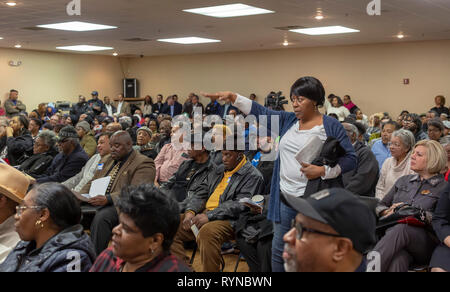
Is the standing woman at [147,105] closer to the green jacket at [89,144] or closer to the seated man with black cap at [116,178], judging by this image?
the green jacket at [89,144]

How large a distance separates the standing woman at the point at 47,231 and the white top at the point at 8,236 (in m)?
0.34

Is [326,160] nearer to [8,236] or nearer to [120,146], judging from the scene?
[8,236]

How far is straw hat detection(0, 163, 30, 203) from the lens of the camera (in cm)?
261

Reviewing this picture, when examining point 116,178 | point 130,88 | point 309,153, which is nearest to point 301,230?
point 309,153

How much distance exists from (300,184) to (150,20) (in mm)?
7887

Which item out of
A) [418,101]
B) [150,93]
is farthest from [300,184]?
[150,93]

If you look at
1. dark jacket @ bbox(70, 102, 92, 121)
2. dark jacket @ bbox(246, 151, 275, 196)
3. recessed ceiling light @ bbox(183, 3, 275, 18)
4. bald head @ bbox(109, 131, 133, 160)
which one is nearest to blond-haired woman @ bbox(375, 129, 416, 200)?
dark jacket @ bbox(246, 151, 275, 196)

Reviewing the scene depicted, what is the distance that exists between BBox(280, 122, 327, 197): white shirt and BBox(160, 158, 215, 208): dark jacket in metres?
1.41

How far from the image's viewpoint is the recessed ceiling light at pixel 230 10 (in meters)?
8.62

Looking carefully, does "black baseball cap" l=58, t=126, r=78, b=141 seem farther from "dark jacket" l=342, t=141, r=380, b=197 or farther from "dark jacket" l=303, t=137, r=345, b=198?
"dark jacket" l=303, t=137, r=345, b=198

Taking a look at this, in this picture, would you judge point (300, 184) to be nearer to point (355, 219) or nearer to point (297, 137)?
point (297, 137)

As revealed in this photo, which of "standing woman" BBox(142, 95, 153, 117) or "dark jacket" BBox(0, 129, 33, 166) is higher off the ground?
"standing woman" BBox(142, 95, 153, 117)

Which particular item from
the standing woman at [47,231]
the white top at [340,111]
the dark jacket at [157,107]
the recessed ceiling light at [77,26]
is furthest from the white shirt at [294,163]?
the dark jacket at [157,107]

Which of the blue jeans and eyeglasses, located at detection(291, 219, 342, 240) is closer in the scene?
eyeglasses, located at detection(291, 219, 342, 240)
